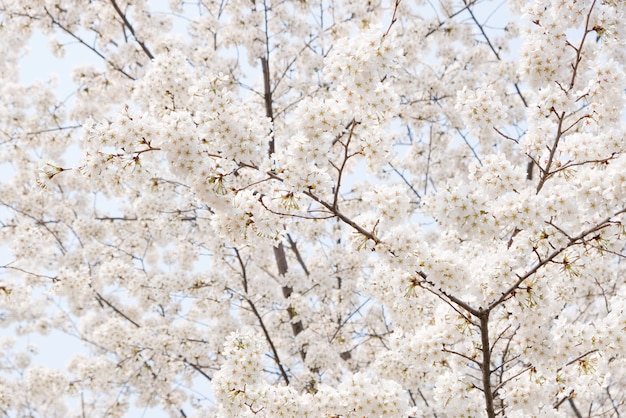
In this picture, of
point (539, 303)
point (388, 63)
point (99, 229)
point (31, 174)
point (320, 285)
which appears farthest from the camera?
point (31, 174)

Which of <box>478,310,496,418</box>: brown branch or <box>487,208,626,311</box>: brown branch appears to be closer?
<box>487,208,626,311</box>: brown branch

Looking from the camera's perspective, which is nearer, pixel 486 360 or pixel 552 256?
pixel 552 256

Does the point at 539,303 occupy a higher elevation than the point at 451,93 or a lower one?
lower

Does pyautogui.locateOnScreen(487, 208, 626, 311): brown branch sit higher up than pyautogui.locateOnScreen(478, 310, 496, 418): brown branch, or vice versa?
pyautogui.locateOnScreen(487, 208, 626, 311): brown branch

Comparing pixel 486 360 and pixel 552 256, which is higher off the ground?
pixel 552 256

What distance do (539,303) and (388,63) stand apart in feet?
5.97

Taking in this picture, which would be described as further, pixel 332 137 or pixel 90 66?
pixel 90 66

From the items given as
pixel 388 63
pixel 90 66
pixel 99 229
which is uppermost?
pixel 90 66

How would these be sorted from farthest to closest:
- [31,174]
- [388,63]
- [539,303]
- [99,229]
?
[31,174] → [99,229] → [539,303] → [388,63]

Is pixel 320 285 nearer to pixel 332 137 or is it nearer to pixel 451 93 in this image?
pixel 451 93

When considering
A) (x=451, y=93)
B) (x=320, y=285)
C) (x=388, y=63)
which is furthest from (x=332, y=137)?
(x=451, y=93)

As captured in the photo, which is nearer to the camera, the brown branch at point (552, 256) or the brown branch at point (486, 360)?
the brown branch at point (552, 256)

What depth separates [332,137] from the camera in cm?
344

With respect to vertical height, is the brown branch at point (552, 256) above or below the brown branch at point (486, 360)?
above
